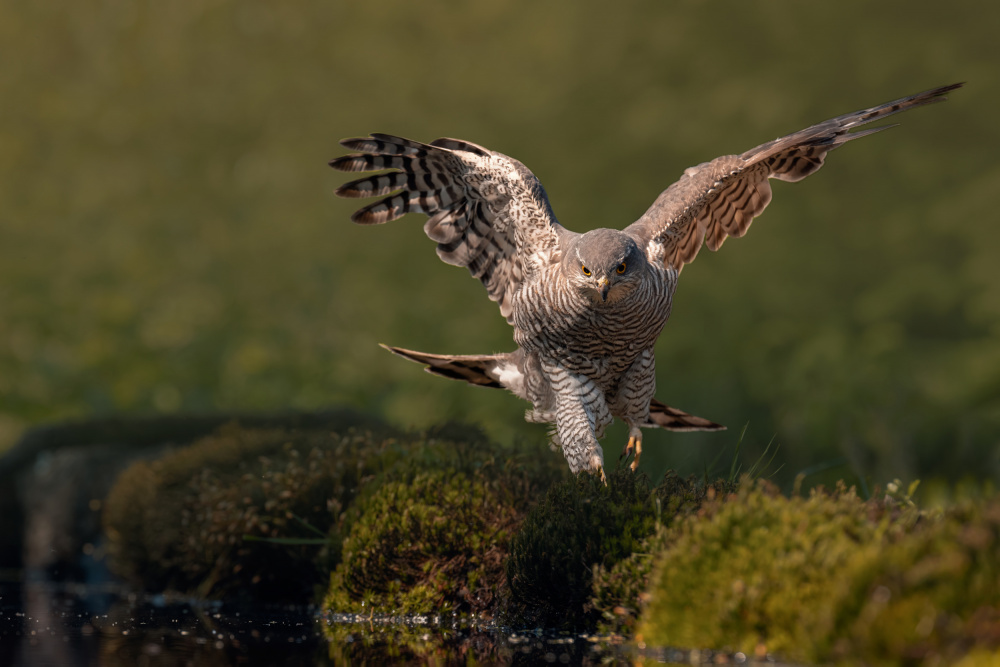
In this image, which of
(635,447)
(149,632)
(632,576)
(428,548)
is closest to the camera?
(632,576)

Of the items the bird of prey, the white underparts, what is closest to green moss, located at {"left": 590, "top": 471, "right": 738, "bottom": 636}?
the bird of prey

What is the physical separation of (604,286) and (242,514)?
3631 mm

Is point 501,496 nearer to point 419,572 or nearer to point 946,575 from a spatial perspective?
point 419,572

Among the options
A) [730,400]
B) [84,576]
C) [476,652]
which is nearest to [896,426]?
[730,400]

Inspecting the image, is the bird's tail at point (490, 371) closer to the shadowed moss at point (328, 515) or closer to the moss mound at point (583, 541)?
the shadowed moss at point (328, 515)

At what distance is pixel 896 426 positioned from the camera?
1031 cm

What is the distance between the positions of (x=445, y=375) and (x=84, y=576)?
210 inches

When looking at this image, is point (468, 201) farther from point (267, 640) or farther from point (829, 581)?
point (829, 581)

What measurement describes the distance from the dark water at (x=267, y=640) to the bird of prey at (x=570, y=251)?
4.17 feet

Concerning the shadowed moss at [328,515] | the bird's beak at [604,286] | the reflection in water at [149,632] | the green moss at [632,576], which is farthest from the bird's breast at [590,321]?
the reflection in water at [149,632]

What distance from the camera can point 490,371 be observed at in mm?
6910

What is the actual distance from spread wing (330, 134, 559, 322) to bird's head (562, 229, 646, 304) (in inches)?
19.6

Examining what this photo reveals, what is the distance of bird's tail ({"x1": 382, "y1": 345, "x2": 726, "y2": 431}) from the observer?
22.3 feet

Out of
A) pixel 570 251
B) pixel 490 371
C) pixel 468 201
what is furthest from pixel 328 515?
pixel 570 251
